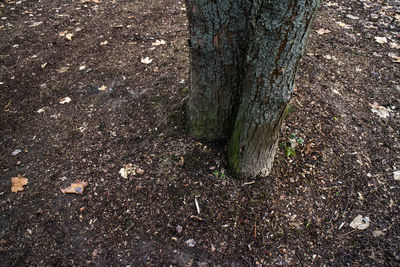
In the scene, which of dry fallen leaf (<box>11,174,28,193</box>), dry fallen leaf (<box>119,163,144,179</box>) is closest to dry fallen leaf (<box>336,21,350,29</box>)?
dry fallen leaf (<box>119,163,144,179</box>)

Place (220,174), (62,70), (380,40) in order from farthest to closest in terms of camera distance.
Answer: (380,40) → (62,70) → (220,174)

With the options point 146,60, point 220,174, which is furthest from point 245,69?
point 146,60

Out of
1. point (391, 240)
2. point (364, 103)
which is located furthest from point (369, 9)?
point (391, 240)

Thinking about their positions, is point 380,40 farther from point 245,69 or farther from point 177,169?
point 177,169

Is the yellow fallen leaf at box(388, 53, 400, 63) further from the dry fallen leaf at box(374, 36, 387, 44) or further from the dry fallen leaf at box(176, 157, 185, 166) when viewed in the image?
the dry fallen leaf at box(176, 157, 185, 166)

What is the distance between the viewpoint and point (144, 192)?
2244 millimetres

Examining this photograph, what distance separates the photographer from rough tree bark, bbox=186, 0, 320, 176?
4.63ft

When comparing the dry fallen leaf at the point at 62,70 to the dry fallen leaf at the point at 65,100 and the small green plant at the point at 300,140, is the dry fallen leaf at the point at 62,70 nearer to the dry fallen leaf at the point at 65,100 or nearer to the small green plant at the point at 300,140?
the dry fallen leaf at the point at 65,100

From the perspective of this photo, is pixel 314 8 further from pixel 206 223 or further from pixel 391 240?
pixel 391 240

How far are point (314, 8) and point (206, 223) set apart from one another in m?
1.56

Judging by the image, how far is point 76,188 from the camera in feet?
7.63

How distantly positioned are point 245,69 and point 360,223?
146cm

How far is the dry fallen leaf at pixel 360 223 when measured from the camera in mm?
2034

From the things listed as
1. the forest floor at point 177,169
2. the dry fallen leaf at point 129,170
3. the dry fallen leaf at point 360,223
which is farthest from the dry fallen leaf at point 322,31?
the dry fallen leaf at point 129,170
